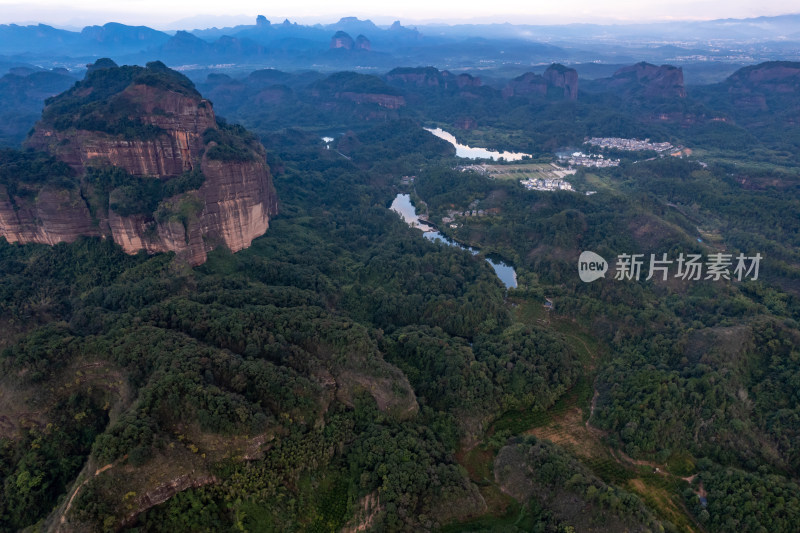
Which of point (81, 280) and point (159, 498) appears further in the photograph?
point (81, 280)

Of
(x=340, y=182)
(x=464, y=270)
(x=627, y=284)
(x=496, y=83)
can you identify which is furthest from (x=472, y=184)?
(x=496, y=83)

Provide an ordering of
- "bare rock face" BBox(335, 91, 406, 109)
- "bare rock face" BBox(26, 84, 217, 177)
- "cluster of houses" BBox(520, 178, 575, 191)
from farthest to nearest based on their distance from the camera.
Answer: "bare rock face" BBox(335, 91, 406, 109) < "cluster of houses" BBox(520, 178, 575, 191) < "bare rock face" BBox(26, 84, 217, 177)

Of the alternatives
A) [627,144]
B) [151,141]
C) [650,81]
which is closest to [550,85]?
[650,81]

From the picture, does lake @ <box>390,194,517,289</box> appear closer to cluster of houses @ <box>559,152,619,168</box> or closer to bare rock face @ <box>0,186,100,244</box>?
bare rock face @ <box>0,186,100,244</box>

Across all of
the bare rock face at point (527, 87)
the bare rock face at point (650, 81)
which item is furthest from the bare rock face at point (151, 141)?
the bare rock face at point (650, 81)

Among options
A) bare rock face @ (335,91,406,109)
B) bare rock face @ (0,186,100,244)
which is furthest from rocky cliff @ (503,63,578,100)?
bare rock face @ (0,186,100,244)

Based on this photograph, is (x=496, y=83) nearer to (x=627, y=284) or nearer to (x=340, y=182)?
(x=340, y=182)

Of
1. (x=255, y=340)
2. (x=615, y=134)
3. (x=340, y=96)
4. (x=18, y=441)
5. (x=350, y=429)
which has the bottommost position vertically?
(x=350, y=429)
